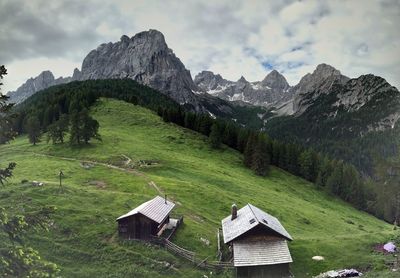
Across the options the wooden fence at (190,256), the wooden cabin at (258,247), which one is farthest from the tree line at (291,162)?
the wooden fence at (190,256)

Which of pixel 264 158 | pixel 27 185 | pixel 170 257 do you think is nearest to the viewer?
pixel 170 257

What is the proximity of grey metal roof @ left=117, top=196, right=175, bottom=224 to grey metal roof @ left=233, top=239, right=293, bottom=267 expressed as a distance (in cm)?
1105

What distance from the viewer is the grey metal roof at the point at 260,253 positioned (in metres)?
46.4

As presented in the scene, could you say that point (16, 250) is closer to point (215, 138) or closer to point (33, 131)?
point (33, 131)

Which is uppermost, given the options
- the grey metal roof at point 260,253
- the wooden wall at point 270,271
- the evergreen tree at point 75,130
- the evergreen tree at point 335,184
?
the evergreen tree at point 75,130

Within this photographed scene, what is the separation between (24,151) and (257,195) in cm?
6829

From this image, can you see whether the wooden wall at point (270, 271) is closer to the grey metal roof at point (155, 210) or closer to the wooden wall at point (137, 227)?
the grey metal roof at point (155, 210)

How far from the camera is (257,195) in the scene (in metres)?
86.1

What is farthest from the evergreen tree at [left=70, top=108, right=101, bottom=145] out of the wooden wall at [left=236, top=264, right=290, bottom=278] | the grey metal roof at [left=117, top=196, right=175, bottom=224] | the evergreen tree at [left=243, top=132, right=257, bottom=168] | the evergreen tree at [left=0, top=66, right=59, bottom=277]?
the evergreen tree at [left=0, top=66, right=59, bottom=277]

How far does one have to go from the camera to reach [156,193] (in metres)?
71.2

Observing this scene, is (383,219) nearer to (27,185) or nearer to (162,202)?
(162,202)

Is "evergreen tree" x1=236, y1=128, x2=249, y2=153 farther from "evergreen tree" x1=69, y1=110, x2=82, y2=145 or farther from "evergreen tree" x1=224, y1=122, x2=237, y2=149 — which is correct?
"evergreen tree" x1=69, y1=110, x2=82, y2=145

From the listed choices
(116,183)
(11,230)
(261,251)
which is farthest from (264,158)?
(11,230)

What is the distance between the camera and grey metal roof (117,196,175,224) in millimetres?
51578
